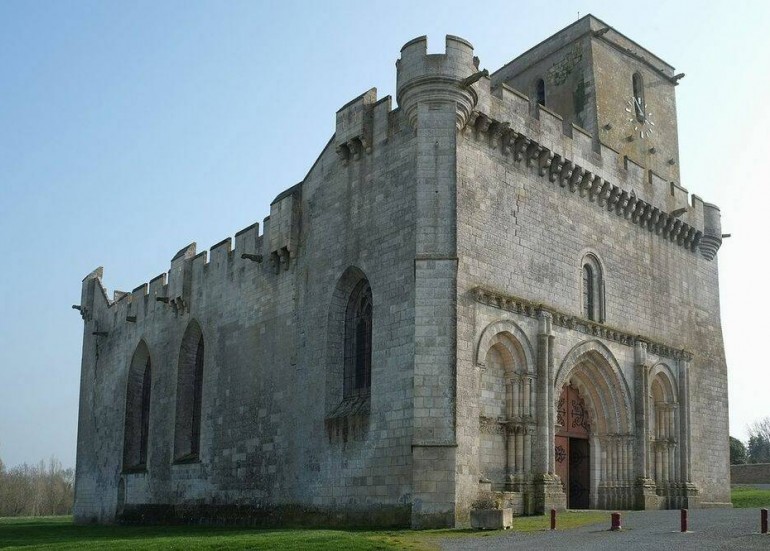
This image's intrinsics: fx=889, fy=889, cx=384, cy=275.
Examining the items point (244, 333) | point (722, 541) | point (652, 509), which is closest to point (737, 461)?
point (652, 509)

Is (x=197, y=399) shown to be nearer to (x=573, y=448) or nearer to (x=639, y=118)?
(x=573, y=448)

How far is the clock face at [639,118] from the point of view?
26891mm

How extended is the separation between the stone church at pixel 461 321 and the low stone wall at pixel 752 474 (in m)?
18.3

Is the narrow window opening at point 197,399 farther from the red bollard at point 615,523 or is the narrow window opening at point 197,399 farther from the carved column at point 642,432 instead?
the red bollard at point 615,523

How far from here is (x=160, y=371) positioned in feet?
100

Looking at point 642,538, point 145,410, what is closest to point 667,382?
point 642,538

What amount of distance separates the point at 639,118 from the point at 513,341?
1066cm

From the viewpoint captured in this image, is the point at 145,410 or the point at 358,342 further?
the point at 145,410

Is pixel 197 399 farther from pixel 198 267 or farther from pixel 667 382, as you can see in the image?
pixel 667 382

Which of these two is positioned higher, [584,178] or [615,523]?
[584,178]

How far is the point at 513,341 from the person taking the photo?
66.3ft

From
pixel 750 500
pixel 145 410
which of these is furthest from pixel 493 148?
pixel 145 410

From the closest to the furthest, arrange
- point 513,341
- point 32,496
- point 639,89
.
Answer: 1. point 513,341
2. point 639,89
3. point 32,496

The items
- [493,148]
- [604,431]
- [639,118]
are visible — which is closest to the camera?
[493,148]
